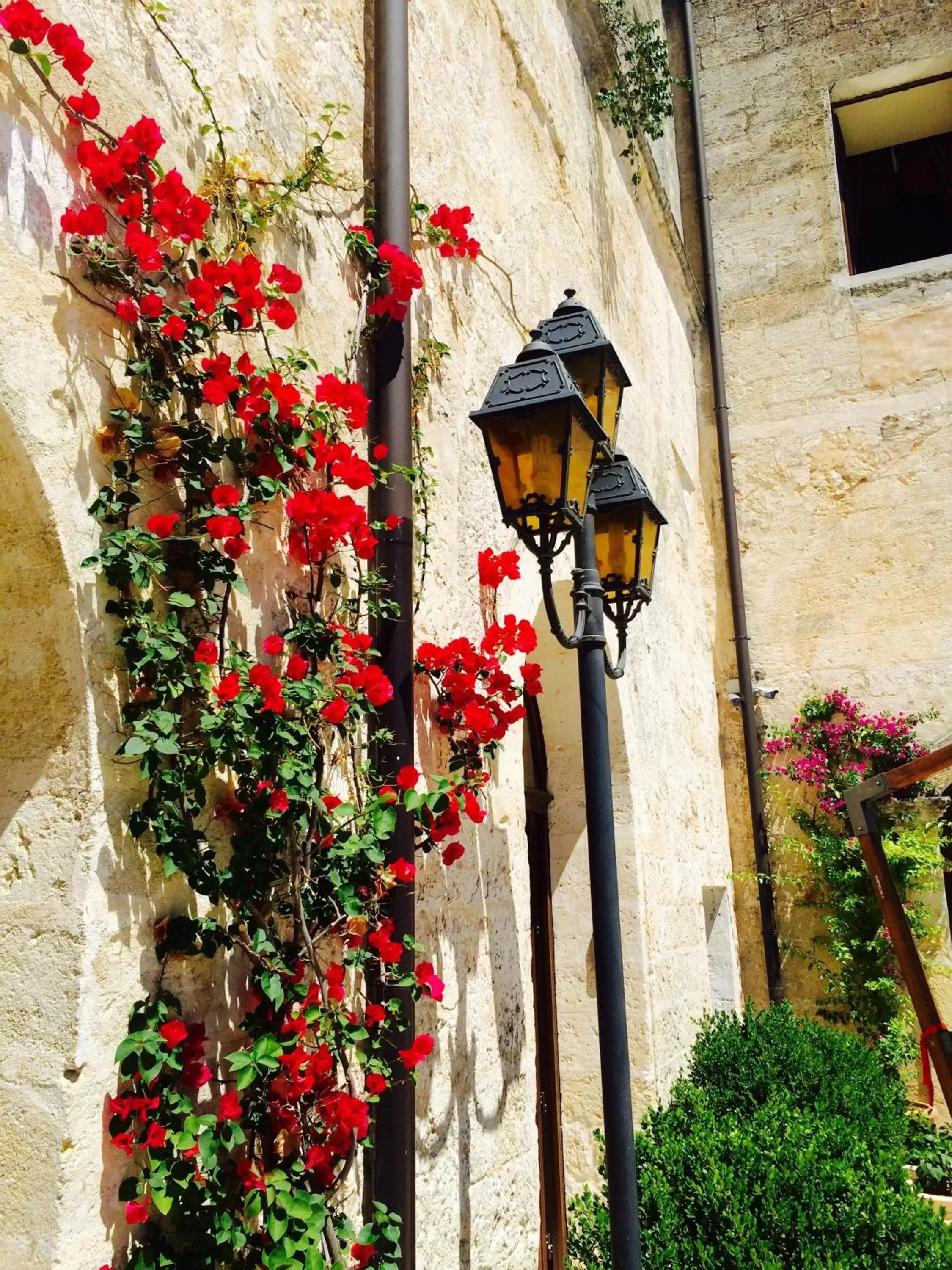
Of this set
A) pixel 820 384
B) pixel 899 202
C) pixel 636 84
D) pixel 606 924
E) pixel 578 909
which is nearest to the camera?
pixel 606 924

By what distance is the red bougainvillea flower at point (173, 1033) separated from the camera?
1.41 m

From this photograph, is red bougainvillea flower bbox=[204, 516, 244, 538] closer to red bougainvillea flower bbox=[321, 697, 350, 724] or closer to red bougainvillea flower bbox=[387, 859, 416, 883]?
red bougainvillea flower bbox=[321, 697, 350, 724]

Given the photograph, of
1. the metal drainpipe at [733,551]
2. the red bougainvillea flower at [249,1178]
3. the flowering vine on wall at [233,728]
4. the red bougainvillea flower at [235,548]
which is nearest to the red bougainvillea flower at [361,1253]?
the flowering vine on wall at [233,728]

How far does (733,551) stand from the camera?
6898 millimetres

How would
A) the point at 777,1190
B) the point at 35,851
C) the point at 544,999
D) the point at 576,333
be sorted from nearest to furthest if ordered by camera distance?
the point at 35,851
the point at 576,333
the point at 777,1190
the point at 544,999

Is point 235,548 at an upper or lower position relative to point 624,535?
lower

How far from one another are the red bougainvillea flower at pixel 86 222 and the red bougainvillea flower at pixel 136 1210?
1416mm

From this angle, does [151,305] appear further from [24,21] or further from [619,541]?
[619,541]

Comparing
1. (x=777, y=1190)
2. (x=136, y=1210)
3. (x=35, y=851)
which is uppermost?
(x=35, y=851)

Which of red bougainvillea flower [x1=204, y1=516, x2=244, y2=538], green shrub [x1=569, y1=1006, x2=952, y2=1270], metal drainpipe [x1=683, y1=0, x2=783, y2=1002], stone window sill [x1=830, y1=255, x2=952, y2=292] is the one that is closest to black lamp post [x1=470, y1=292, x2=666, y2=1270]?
green shrub [x1=569, y1=1006, x2=952, y2=1270]

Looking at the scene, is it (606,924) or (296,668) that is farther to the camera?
(606,924)

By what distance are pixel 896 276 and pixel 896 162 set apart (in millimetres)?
2117

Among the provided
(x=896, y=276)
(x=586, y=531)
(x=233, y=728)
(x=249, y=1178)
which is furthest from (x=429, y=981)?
(x=896, y=276)

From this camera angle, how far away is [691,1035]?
4699 millimetres
